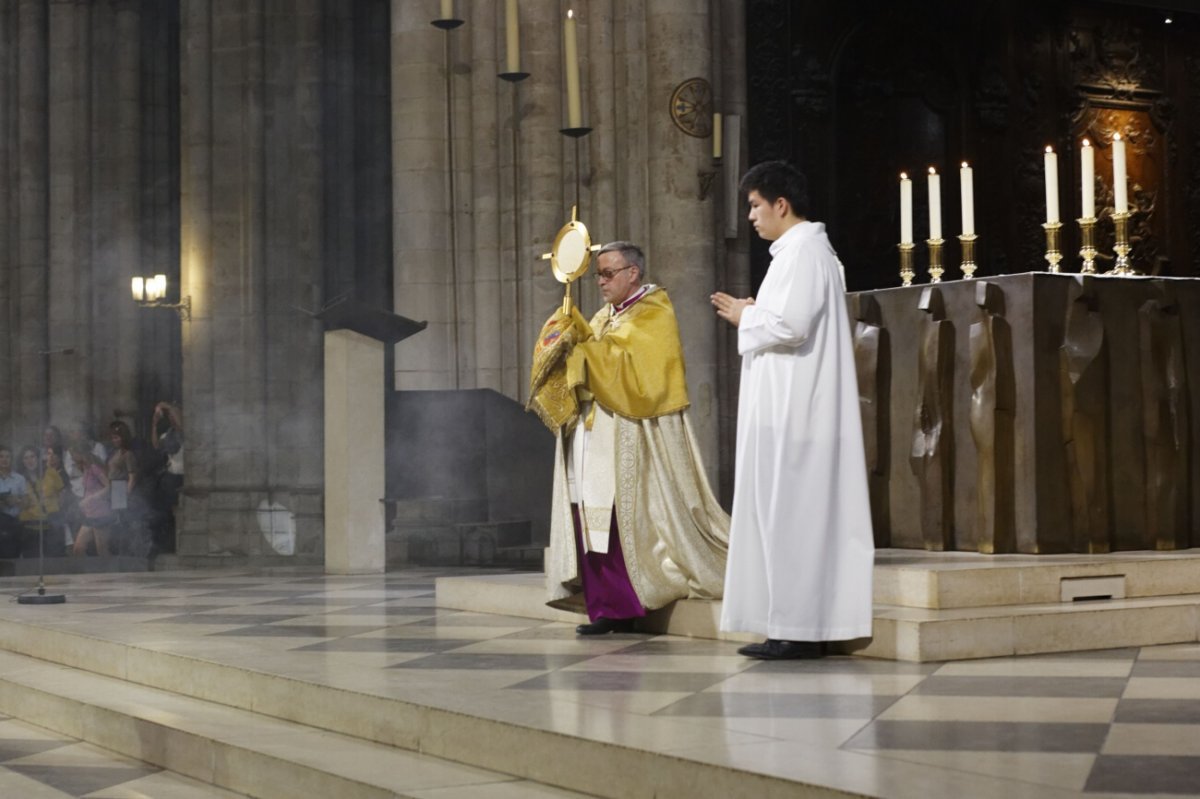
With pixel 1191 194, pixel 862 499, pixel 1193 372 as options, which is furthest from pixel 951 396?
pixel 1191 194

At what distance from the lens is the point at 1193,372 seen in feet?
24.3

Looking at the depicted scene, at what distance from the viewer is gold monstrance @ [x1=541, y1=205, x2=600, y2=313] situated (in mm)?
6469

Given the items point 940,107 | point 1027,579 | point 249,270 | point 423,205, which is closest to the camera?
point 1027,579

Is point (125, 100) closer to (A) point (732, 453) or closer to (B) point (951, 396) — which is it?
(A) point (732, 453)

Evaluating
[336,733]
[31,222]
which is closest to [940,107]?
[336,733]

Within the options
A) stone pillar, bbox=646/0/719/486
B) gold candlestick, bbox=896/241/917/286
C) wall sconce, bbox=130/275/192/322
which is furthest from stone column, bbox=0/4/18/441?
gold candlestick, bbox=896/241/917/286

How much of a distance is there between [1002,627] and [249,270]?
10338 mm

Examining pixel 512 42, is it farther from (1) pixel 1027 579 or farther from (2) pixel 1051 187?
(1) pixel 1027 579

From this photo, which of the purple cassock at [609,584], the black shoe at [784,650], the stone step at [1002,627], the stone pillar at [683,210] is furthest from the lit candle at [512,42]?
the black shoe at [784,650]

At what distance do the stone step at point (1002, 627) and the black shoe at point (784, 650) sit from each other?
0.43ft

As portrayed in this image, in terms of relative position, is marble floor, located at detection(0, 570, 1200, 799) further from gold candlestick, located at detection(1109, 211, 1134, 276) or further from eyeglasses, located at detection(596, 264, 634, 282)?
gold candlestick, located at detection(1109, 211, 1134, 276)

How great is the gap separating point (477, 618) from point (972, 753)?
377cm

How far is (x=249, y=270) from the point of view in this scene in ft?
48.9

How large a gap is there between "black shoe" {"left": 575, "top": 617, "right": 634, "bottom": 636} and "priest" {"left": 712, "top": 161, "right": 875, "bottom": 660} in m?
0.99
